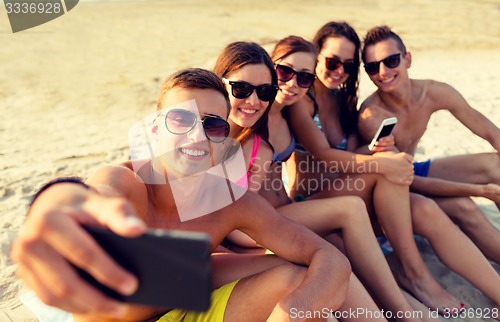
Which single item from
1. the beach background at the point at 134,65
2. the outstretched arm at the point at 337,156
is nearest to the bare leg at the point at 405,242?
the outstretched arm at the point at 337,156

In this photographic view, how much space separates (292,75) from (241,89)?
20.1 inches

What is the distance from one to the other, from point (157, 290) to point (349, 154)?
8.71ft

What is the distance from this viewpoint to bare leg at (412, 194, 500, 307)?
3230mm

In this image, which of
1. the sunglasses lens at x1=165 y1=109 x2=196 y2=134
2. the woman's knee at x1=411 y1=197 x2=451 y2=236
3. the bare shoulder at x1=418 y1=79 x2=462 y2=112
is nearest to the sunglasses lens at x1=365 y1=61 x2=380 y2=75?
the bare shoulder at x1=418 y1=79 x2=462 y2=112

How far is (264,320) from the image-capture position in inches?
92.3

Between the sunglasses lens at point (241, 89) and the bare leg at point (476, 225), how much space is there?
68.0 inches

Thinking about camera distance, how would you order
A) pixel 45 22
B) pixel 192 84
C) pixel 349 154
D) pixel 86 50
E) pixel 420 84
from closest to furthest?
pixel 192 84, pixel 349 154, pixel 420 84, pixel 86 50, pixel 45 22

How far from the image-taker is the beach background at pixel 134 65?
16.6 feet

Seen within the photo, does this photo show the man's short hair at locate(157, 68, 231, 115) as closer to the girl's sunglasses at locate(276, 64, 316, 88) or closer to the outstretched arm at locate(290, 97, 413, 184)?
the girl's sunglasses at locate(276, 64, 316, 88)

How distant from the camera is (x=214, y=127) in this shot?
7.39 ft

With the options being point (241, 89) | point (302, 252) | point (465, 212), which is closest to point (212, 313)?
point (302, 252)

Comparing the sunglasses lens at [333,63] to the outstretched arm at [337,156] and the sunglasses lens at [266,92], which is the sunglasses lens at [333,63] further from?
the sunglasses lens at [266,92]

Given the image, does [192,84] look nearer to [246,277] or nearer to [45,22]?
[246,277]

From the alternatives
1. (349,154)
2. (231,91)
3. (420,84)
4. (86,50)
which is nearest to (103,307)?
(231,91)
